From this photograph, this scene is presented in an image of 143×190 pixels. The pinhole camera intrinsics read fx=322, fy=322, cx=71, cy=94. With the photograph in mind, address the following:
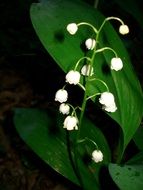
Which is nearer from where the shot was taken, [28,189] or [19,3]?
[28,189]

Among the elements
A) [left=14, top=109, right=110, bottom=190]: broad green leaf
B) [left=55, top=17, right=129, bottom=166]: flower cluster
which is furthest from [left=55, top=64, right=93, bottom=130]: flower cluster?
[left=14, top=109, right=110, bottom=190]: broad green leaf

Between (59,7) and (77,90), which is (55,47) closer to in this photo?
(59,7)

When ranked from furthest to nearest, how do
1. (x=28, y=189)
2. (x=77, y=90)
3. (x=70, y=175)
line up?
(x=77, y=90)
(x=28, y=189)
(x=70, y=175)

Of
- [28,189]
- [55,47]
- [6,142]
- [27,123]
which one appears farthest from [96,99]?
[6,142]

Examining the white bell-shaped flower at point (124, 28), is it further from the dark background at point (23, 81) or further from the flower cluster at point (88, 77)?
the dark background at point (23, 81)

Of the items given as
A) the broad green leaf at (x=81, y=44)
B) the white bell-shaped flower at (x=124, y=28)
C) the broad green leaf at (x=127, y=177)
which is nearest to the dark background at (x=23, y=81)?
the broad green leaf at (x=81, y=44)

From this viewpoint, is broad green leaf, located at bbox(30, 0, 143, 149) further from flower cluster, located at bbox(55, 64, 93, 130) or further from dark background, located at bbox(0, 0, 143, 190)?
dark background, located at bbox(0, 0, 143, 190)

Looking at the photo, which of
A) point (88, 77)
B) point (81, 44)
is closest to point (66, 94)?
point (88, 77)
